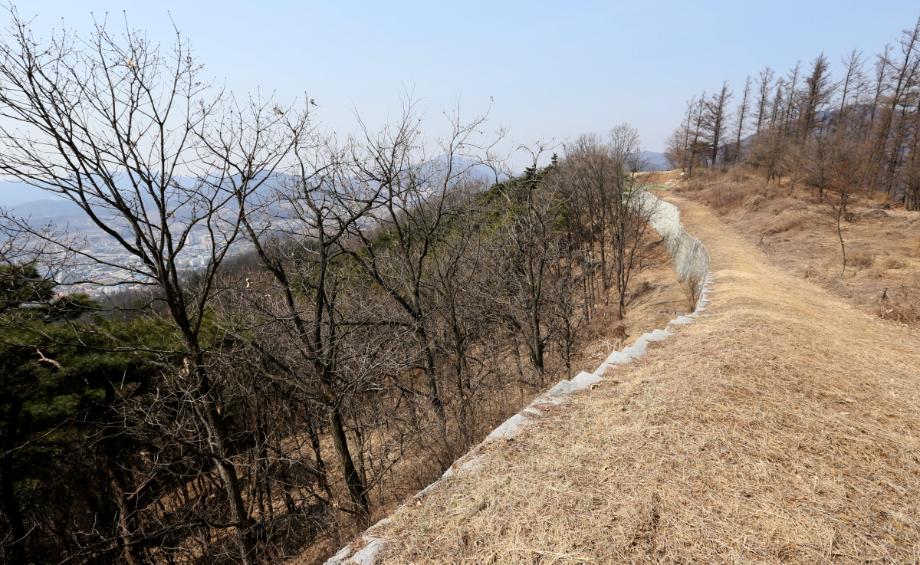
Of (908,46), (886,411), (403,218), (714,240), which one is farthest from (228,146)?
(908,46)

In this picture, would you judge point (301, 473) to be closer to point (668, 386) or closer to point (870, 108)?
point (668, 386)

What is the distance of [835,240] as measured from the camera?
50.7 ft

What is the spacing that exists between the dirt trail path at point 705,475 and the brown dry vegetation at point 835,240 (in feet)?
18.3

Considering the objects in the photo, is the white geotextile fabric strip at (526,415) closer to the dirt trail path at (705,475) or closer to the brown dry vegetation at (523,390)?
the dirt trail path at (705,475)

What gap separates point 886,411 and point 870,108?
39984 millimetres

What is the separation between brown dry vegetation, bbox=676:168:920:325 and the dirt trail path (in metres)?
5.59

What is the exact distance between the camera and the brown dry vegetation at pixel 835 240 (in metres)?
9.64

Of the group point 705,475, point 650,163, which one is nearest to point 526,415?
point 705,475

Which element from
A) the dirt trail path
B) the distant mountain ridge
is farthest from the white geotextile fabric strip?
the distant mountain ridge

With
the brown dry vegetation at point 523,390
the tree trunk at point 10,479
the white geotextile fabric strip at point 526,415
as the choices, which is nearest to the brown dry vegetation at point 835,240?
the white geotextile fabric strip at point 526,415

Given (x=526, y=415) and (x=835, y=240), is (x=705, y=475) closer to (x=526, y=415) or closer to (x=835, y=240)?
(x=526, y=415)

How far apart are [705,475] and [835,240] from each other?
57.7 feet

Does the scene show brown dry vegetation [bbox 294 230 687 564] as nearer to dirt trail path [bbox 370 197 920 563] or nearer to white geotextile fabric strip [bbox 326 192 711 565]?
white geotextile fabric strip [bbox 326 192 711 565]

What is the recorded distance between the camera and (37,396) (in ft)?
21.6
